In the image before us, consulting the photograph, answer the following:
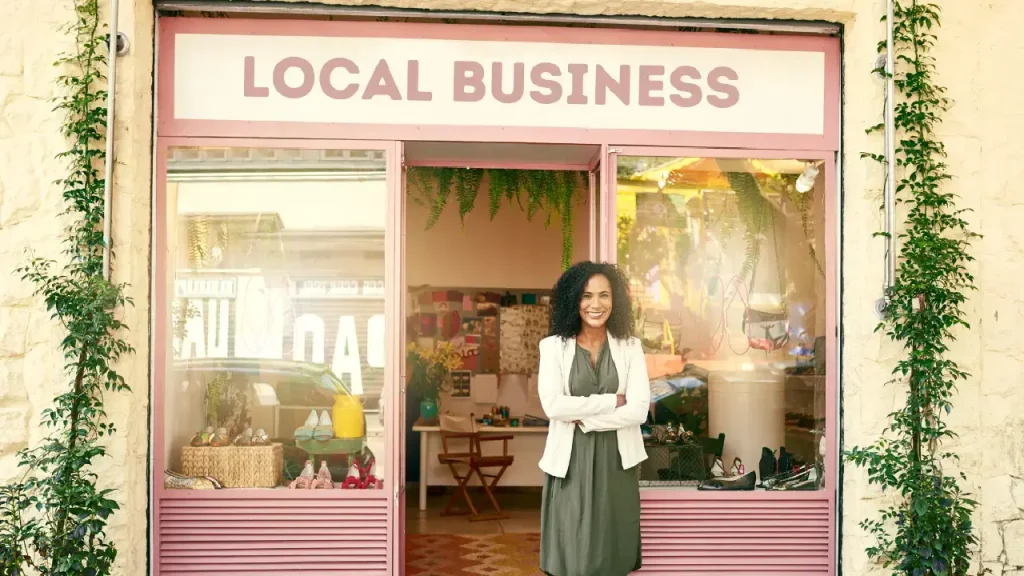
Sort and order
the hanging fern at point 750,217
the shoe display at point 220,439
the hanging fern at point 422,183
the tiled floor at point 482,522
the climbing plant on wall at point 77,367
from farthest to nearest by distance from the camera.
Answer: the tiled floor at point 482,522
the hanging fern at point 422,183
the hanging fern at point 750,217
the shoe display at point 220,439
the climbing plant on wall at point 77,367

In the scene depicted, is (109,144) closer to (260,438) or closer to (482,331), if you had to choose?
(260,438)

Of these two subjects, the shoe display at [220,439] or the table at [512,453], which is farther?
the table at [512,453]

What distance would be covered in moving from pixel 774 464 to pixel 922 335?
1.14 meters

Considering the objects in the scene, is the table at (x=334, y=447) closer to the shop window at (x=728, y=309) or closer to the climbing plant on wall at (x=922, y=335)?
the shop window at (x=728, y=309)

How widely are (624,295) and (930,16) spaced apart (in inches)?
91.6

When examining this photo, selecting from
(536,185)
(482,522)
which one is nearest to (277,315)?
(536,185)

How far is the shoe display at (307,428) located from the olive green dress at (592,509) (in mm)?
1495

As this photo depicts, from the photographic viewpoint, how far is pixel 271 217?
17.4 ft

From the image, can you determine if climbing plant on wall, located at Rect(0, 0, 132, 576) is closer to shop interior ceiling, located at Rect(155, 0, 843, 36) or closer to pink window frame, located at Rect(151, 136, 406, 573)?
pink window frame, located at Rect(151, 136, 406, 573)

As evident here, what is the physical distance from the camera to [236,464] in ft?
16.9

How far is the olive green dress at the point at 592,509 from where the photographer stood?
4410 millimetres

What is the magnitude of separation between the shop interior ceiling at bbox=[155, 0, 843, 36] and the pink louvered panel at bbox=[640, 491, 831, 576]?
2654mm

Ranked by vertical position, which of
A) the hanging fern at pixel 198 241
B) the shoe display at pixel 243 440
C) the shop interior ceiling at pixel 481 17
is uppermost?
the shop interior ceiling at pixel 481 17

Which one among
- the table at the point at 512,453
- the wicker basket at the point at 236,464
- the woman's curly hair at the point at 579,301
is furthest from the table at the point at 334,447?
the table at the point at 512,453
